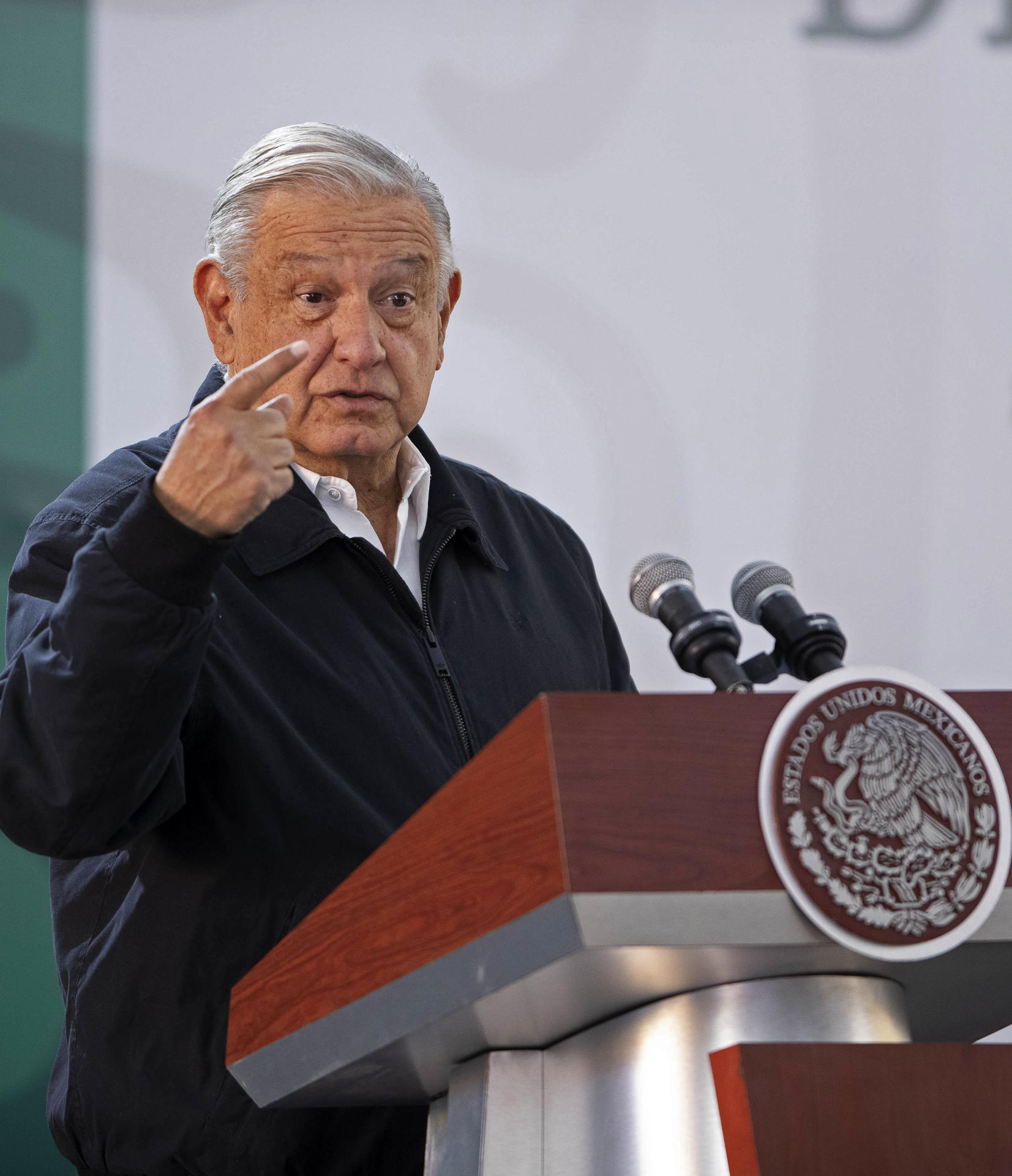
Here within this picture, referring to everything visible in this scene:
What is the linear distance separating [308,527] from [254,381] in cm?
47

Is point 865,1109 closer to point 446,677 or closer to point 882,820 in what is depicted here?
point 882,820

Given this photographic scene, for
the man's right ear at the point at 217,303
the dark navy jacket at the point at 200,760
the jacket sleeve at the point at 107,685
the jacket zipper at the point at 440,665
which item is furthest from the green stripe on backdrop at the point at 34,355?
the jacket sleeve at the point at 107,685

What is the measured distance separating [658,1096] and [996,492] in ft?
5.95

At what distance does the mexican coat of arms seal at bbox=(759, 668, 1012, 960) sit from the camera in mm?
723

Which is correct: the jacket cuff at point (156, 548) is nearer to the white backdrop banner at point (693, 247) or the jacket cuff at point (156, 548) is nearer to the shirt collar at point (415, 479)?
the shirt collar at point (415, 479)

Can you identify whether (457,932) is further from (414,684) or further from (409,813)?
(414,684)

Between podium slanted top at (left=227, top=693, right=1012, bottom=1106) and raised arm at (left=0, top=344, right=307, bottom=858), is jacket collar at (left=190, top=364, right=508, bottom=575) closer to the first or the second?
raised arm at (left=0, top=344, right=307, bottom=858)

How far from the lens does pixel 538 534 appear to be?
1.80m

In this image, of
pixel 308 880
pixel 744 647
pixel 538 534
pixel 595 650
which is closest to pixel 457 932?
pixel 308 880

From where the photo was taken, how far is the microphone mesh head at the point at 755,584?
1.13 m

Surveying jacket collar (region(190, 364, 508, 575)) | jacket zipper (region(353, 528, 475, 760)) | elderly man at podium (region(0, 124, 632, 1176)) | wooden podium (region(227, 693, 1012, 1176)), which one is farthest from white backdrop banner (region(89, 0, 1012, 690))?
wooden podium (region(227, 693, 1012, 1176))

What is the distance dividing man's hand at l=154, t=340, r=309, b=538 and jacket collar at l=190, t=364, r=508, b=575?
1.08 ft

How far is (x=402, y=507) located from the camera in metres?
1.64


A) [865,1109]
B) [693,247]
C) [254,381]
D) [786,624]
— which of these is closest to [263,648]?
[254,381]
